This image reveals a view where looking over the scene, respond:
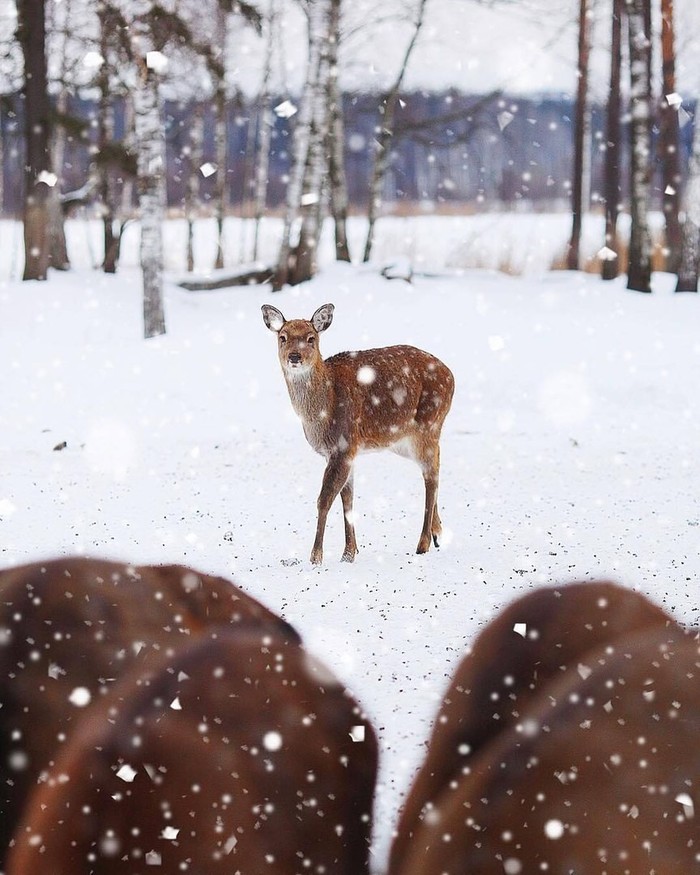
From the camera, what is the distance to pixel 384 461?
26.3 ft

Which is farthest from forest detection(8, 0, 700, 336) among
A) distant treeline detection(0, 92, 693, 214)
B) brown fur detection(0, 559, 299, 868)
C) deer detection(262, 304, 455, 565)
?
distant treeline detection(0, 92, 693, 214)

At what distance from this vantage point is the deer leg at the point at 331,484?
5148 millimetres

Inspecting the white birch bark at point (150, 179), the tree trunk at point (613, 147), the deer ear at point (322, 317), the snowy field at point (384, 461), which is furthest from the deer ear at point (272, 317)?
the tree trunk at point (613, 147)

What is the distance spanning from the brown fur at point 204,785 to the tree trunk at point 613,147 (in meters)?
19.1

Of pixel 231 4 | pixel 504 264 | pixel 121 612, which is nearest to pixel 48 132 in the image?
pixel 231 4

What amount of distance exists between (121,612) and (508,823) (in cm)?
112

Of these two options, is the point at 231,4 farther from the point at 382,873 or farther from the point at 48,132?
the point at 382,873

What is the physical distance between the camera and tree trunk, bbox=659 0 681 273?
2136cm

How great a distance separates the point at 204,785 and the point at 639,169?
1625 centimetres

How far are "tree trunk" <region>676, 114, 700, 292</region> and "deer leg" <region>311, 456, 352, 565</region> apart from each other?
12.5 metres

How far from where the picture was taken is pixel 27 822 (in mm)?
2369

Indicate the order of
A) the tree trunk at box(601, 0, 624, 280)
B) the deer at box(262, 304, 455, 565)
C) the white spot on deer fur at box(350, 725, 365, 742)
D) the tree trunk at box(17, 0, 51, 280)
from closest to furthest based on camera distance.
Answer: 1. the white spot on deer fur at box(350, 725, 365, 742)
2. the deer at box(262, 304, 455, 565)
3. the tree trunk at box(17, 0, 51, 280)
4. the tree trunk at box(601, 0, 624, 280)

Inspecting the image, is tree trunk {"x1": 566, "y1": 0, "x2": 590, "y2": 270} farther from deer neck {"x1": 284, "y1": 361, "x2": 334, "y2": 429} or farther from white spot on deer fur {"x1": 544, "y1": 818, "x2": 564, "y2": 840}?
white spot on deer fur {"x1": 544, "y1": 818, "x2": 564, "y2": 840}

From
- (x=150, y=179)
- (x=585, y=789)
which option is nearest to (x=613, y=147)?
(x=150, y=179)
